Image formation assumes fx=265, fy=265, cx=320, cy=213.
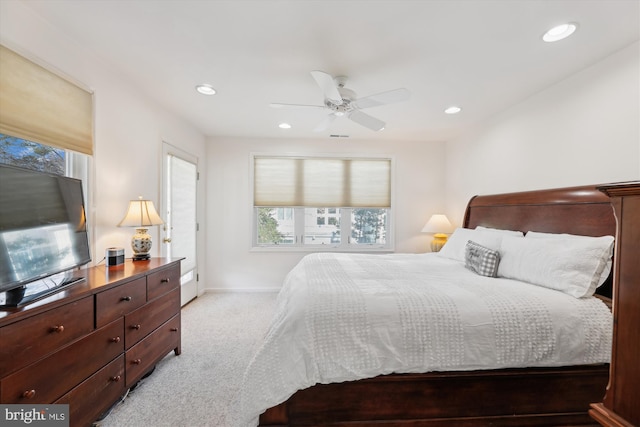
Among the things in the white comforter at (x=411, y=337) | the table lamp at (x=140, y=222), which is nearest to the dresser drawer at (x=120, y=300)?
the table lamp at (x=140, y=222)

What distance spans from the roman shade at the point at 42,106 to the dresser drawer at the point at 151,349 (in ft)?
4.84

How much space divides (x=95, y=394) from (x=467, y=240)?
3.28m

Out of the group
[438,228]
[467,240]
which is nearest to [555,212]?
[467,240]

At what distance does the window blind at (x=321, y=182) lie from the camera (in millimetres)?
4297

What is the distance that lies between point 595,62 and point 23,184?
12.7 feet

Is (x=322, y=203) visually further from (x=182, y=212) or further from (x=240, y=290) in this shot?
(x=182, y=212)

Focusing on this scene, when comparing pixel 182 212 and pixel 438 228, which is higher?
pixel 182 212

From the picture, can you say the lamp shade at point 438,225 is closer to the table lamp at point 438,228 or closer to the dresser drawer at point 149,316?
the table lamp at point 438,228

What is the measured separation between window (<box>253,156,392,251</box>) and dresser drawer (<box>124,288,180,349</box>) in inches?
81.4

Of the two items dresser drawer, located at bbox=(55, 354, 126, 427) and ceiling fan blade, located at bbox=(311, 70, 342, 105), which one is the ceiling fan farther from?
dresser drawer, located at bbox=(55, 354, 126, 427)

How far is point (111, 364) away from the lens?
161 cm

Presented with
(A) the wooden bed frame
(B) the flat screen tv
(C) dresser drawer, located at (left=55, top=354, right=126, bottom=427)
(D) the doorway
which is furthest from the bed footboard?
(D) the doorway

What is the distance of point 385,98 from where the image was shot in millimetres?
2145

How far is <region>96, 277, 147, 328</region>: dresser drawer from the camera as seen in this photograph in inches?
60.0
